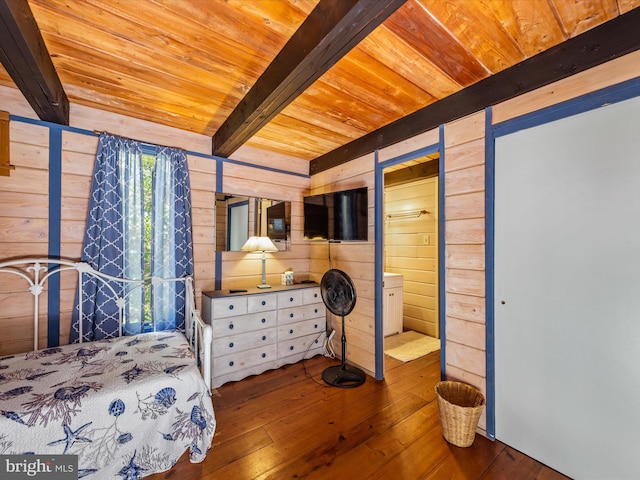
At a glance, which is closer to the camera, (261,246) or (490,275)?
(490,275)

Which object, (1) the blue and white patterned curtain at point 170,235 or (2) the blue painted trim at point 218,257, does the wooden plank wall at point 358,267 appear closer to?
(2) the blue painted trim at point 218,257

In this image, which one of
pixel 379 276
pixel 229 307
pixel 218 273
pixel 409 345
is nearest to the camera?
pixel 229 307

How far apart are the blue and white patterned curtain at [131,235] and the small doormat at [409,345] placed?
7.93 ft

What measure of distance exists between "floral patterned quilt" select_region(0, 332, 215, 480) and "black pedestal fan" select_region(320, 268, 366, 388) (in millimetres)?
1270

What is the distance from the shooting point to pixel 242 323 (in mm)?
2447

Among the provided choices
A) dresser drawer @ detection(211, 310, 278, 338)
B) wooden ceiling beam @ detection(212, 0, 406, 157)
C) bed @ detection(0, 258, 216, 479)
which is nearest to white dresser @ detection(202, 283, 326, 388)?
dresser drawer @ detection(211, 310, 278, 338)

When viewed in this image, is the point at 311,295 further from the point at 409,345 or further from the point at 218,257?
the point at 409,345

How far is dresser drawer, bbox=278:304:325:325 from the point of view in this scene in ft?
8.91

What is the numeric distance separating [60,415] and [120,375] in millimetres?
282

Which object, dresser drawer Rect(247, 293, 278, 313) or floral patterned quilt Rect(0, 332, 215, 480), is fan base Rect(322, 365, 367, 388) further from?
floral patterned quilt Rect(0, 332, 215, 480)

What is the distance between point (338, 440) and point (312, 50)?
229 cm

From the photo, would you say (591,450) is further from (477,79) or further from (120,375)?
(120,375)

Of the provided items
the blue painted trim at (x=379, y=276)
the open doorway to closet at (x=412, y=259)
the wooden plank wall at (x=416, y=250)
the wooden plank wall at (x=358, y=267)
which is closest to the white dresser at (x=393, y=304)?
the open doorway to closet at (x=412, y=259)

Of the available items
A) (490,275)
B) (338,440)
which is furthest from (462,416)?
(490,275)
